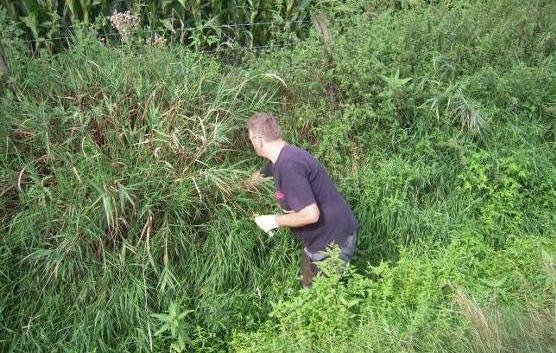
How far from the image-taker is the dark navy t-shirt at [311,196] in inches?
165

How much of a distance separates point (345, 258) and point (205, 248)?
3.37 feet

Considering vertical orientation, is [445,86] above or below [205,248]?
above

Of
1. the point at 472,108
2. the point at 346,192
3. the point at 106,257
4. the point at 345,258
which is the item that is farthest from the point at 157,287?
the point at 472,108

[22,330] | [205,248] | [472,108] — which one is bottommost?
[22,330]

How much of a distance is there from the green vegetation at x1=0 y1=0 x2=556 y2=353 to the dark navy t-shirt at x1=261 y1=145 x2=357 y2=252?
12.4 inches

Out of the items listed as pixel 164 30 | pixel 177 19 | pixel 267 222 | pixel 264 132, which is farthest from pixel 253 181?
pixel 177 19

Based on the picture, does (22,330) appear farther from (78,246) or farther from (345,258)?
(345,258)

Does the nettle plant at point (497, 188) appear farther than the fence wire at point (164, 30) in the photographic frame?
No

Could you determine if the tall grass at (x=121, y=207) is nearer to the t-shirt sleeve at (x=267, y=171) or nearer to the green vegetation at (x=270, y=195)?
the green vegetation at (x=270, y=195)

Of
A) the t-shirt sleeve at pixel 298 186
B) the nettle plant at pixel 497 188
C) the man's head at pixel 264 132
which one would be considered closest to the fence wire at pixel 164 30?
the man's head at pixel 264 132

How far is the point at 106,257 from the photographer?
4.45 metres

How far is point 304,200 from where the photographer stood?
13.7 ft

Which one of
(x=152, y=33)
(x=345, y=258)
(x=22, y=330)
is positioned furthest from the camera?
(x=152, y=33)

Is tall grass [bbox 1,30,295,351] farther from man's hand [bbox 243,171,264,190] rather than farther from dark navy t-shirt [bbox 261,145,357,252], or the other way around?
dark navy t-shirt [bbox 261,145,357,252]
